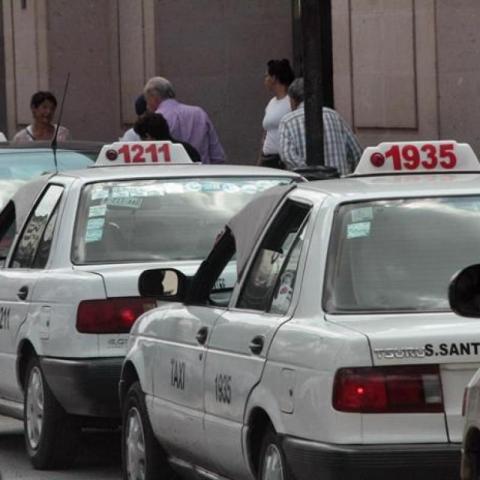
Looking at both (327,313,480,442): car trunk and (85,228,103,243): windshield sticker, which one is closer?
(327,313,480,442): car trunk

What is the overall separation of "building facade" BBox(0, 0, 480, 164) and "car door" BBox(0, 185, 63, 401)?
22.5 ft

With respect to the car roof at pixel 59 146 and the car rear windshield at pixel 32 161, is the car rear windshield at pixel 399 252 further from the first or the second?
the car roof at pixel 59 146

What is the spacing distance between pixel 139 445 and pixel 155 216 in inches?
71.4

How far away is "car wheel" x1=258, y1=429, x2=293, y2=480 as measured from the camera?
21.3 feet

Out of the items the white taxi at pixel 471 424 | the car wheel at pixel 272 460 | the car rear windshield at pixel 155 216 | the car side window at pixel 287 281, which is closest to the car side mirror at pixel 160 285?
the car side window at pixel 287 281

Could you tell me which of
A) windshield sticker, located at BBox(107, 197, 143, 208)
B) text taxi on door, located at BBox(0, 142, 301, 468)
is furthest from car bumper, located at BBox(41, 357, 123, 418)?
windshield sticker, located at BBox(107, 197, 143, 208)

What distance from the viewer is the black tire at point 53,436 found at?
9.64 metres

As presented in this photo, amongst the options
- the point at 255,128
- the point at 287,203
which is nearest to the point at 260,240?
the point at 287,203

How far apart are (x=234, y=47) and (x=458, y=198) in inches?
651

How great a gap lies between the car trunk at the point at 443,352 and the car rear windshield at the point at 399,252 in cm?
27

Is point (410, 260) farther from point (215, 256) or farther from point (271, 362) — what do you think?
point (215, 256)

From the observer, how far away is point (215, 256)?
26.0 ft

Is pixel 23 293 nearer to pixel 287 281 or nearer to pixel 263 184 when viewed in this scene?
pixel 263 184

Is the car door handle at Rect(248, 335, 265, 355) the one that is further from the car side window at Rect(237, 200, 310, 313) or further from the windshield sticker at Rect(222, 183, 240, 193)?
the windshield sticker at Rect(222, 183, 240, 193)
